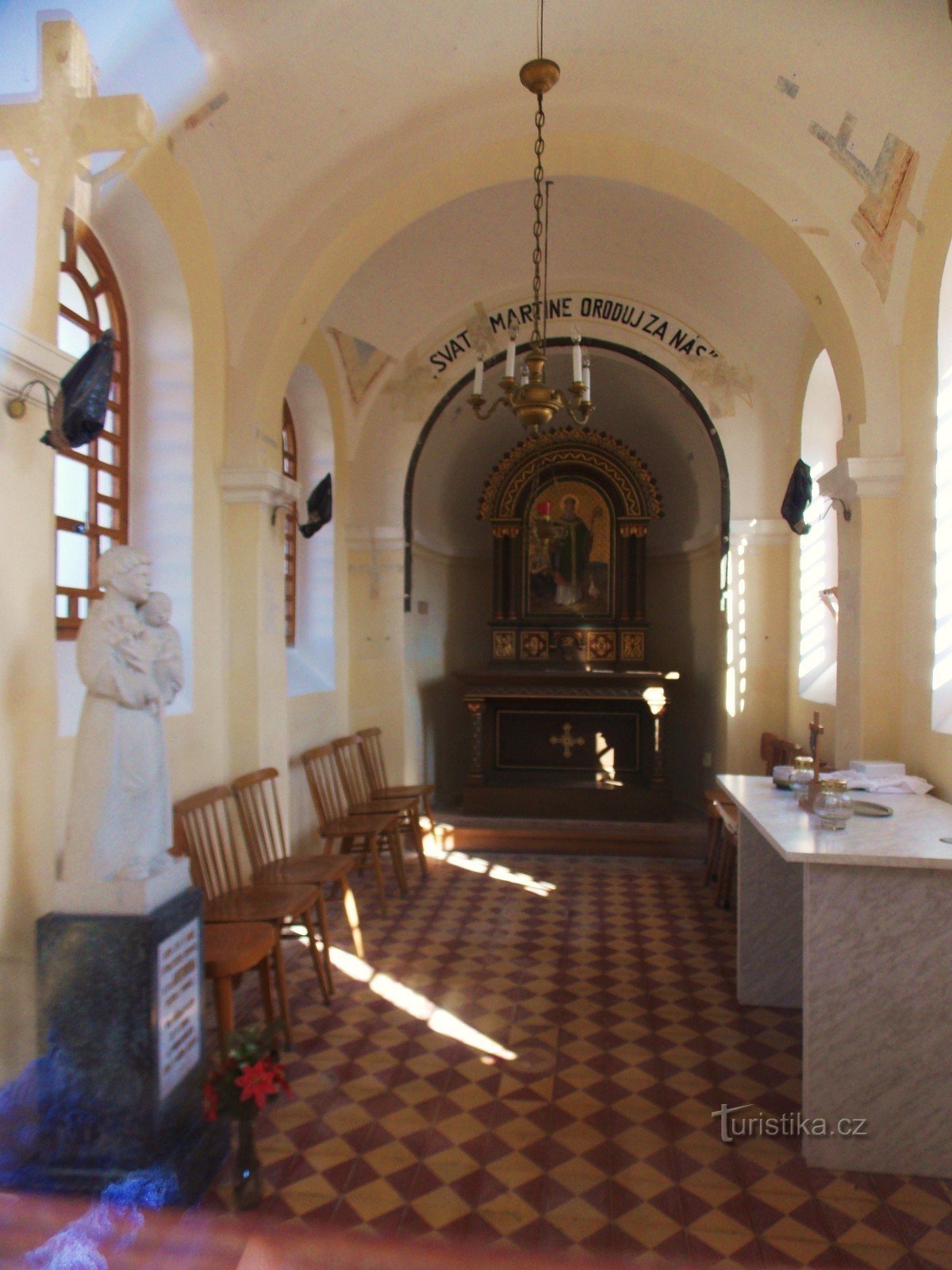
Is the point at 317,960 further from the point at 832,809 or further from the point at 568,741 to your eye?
the point at 568,741

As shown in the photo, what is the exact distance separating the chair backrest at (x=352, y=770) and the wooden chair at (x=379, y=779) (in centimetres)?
5

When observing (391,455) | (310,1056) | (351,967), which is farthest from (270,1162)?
(391,455)

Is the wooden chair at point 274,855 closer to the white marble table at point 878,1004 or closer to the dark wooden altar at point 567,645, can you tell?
the white marble table at point 878,1004

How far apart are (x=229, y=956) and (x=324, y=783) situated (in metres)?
2.97

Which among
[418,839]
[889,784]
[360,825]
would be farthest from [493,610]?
[889,784]

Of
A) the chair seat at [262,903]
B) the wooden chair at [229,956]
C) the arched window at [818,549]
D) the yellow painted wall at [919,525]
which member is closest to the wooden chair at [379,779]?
Answer: the chair seat at [262,903]

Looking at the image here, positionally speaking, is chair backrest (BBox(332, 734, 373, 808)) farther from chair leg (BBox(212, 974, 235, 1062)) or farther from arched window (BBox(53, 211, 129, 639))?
chair leg (BBox(212, 974, 235, 1062))

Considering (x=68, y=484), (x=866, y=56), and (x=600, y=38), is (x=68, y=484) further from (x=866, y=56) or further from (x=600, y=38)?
(x=866, y=56)

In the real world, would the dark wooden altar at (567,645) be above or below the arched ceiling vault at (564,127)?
below

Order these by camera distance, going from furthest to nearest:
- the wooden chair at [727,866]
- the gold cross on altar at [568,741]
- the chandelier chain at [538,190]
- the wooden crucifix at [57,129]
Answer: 1. the gold cross on altar at [568,741]
2. the wooden chair at [727,866]
3. the chandelier chain at [538,190]
4. the wooden crucifix at [57,129]

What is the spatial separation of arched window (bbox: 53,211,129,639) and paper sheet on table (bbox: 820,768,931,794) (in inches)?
144

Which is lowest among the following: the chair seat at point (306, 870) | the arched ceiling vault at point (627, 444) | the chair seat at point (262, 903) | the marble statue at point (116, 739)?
the chair seat at point (306, 870)

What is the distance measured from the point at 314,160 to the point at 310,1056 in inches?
181

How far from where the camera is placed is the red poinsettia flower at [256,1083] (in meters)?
2.71
